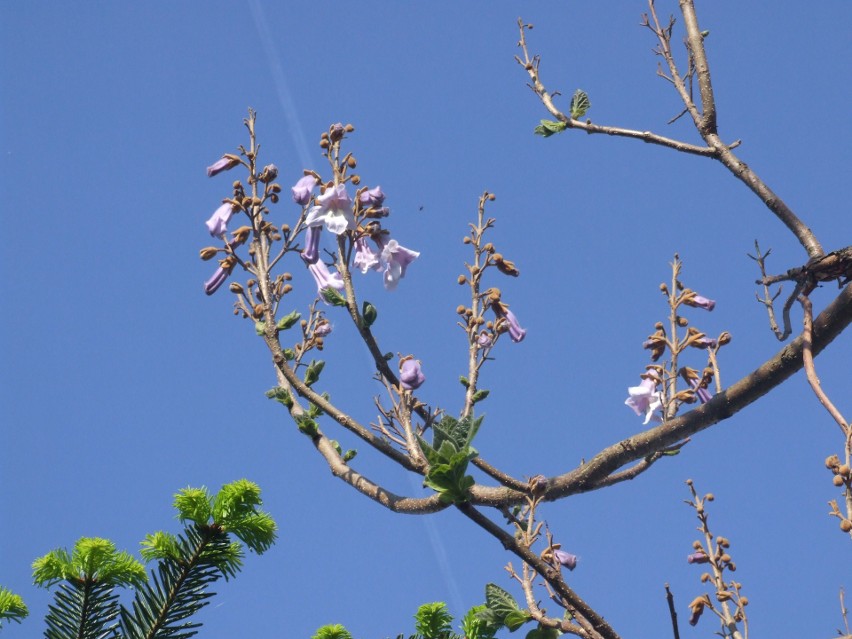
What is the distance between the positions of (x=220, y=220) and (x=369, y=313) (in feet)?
2.98

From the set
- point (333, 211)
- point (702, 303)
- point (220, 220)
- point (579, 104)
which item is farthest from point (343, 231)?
point (702, 303)

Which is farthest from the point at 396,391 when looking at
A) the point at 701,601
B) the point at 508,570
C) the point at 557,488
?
the point at 701,601

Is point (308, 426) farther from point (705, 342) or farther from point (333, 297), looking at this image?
point (705, 342)

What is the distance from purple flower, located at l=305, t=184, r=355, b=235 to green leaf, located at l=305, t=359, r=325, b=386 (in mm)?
458

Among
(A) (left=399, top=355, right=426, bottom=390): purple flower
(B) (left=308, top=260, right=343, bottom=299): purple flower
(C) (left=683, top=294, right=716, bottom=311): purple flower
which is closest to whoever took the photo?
(A) (left=399, top=355, right=426, bottom=390): purple flower

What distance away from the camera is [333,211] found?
109 inches

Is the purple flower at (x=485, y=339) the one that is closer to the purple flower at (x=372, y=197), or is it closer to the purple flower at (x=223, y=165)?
the purple flower at (x=372, y=197)

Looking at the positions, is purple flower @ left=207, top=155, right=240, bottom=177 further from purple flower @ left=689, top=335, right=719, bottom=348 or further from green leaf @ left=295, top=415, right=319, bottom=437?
purple flower @ left=689, top=335, right=719, bottom=348

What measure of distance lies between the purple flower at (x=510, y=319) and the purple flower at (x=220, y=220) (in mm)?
1020

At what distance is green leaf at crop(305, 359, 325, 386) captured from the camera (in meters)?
2.87

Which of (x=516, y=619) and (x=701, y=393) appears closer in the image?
(x=516, y=619)

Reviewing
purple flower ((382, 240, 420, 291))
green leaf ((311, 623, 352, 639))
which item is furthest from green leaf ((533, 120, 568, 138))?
green leaf ((311, 623, 352, 639))

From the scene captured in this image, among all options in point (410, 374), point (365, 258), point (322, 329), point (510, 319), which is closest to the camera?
point (410, 374)

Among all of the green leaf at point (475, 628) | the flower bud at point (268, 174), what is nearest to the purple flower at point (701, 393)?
the green leaf at point (475, 628)
